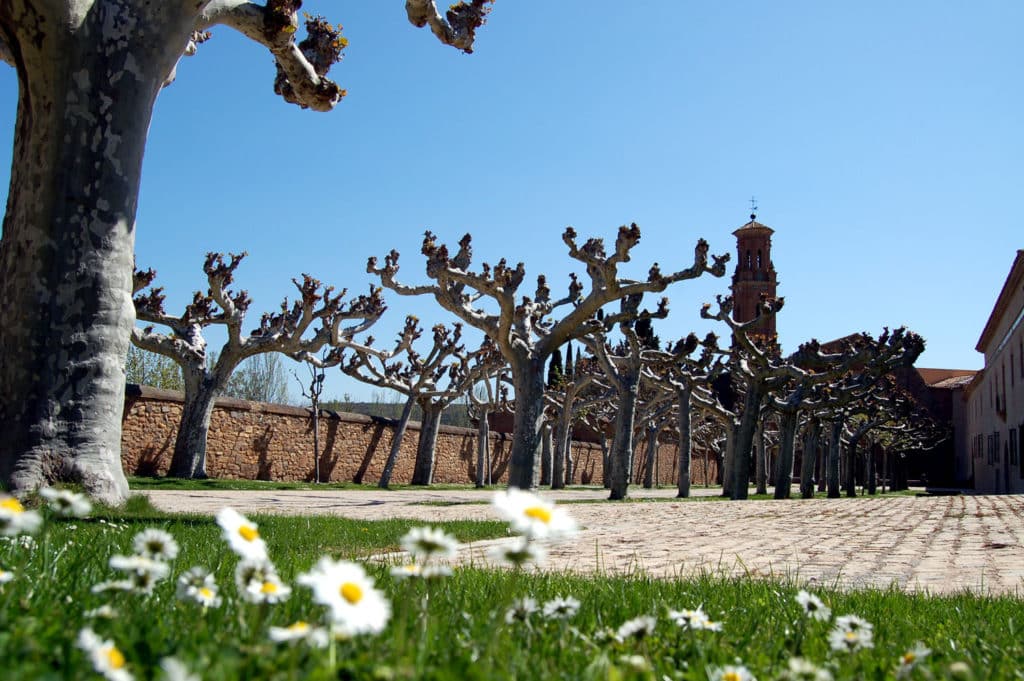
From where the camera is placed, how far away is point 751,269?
10650cm

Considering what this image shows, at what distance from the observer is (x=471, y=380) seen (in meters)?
36.3

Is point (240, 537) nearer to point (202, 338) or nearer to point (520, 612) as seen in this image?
point (520, 612)

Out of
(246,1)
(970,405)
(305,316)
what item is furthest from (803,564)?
(970,405)

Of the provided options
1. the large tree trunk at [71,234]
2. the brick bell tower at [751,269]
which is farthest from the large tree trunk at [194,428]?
the brick bell tower at [751,269]

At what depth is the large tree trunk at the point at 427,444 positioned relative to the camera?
118 feet

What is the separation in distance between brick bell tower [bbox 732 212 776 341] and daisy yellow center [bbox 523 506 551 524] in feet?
351

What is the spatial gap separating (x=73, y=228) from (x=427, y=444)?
28.6m

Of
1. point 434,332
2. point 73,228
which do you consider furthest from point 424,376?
point 73,228

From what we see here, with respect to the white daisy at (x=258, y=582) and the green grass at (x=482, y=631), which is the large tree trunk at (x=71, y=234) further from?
the white daisy at (x=258, y=582)

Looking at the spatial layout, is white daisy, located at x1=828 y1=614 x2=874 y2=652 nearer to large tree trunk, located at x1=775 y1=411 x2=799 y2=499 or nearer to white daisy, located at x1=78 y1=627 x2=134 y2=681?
white daisy, located at x1=78 y1=627 x2=134 y2=681

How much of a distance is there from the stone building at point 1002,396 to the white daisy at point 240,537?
40.8 metres

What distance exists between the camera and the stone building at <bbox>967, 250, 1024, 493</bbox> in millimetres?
37500

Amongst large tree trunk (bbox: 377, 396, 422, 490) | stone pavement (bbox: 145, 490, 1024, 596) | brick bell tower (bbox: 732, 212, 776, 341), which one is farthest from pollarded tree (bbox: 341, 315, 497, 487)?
brick bell tower (bbox: 732, 212, 776, 341)

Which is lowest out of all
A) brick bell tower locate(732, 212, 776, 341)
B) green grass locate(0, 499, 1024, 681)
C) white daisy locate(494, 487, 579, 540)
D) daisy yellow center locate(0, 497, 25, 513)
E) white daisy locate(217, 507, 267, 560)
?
green grass locate(0, 499, 1024, 681)
